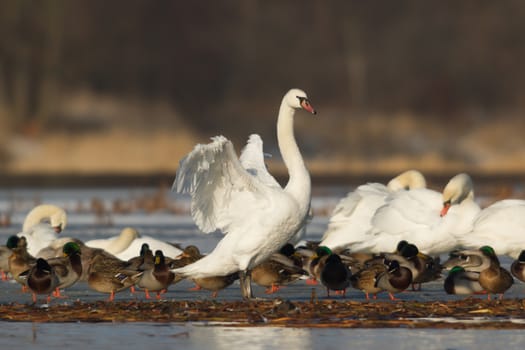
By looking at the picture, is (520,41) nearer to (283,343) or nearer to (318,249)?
(318,249)

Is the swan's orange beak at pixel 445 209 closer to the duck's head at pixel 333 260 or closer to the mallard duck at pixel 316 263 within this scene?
the mallard duck at pixel 316 263

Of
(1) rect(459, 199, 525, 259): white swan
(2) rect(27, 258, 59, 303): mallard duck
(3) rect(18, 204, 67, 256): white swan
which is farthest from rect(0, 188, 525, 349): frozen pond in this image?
(3) rect(18, 204, 67, 256): white swan

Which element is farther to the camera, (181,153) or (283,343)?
(181,153)

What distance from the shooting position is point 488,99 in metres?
48.6

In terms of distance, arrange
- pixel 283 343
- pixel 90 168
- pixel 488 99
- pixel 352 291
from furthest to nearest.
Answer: pixel 488 99 < pixel 90 168 < pixel 352 291 < pixel 283 343

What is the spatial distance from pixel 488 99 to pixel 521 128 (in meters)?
4.30

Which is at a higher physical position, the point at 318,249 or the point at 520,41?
the point at 520,41

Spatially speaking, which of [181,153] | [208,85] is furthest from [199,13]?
[181,153]

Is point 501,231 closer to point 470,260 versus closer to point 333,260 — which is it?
point 470,260

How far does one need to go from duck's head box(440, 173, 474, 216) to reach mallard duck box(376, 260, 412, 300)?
2.86m

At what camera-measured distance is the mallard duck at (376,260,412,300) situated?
→ 36.1 feet

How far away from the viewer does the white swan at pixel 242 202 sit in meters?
10.8

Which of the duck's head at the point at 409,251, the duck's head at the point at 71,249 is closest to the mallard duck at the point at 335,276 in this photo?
the duck's head at the point at 409,251

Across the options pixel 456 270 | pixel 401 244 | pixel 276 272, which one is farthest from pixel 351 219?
pixel 456 270
